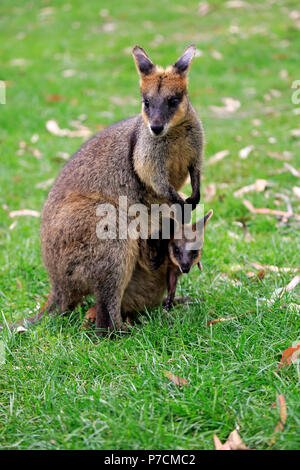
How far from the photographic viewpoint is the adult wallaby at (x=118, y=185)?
333 cm

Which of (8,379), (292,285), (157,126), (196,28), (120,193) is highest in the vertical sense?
(196,28)

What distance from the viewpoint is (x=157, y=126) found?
3.13m

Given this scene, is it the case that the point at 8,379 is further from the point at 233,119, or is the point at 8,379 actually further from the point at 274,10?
the point at 274,10

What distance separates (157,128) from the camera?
3137mm

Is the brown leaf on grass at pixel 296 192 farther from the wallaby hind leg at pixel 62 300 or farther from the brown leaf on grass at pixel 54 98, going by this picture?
the brown leaf on grass at pixel 54 98

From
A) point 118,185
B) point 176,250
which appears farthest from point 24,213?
point 176,250

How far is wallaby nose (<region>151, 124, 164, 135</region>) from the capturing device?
10.3ft

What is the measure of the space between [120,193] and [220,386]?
1480 mm

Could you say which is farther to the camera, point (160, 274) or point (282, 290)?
point (160, 274)

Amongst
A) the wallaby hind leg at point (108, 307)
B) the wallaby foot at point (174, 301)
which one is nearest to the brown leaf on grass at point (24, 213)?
the wallaby foot at point (174, 301)

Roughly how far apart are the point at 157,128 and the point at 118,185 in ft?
2.02

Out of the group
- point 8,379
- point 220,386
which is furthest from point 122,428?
point 8,379

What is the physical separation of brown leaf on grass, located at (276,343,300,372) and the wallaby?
85 centimetres

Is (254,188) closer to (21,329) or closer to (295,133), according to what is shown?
(295,133)
